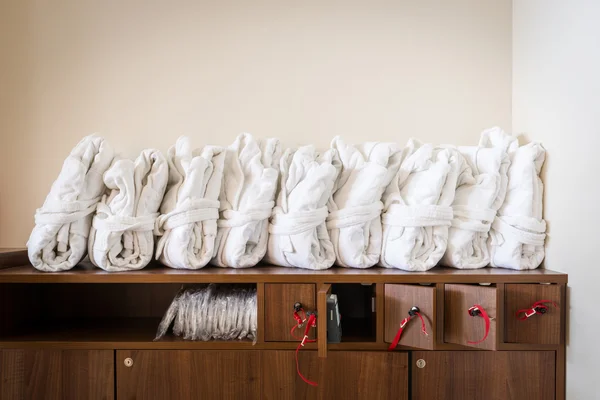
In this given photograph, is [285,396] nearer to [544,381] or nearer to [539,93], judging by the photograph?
[544,381]

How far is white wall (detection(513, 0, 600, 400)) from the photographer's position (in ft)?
4.20

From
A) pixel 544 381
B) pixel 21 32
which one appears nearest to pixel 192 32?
pixel 21 32

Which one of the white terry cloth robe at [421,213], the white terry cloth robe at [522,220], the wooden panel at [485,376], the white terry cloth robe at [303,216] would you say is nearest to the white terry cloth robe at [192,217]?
the white terry cloth robe at [303,216]

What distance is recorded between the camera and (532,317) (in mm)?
1376

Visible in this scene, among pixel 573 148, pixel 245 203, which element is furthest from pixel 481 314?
pixel 245 203

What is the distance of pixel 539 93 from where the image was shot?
156 cm

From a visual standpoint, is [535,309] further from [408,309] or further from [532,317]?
[408,309]

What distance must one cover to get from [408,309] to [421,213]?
28 centimetres

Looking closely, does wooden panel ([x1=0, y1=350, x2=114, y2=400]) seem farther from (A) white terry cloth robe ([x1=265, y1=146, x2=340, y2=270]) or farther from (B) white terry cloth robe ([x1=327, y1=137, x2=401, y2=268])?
(B) white terry cloth robe ([x1=327, y1=137, x2=401, y2=268])

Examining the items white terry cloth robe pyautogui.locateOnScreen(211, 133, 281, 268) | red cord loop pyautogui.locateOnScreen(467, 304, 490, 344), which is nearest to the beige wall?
white terry cloth robe pyautogui.locateOnScreen(211, 133, 281, 268)

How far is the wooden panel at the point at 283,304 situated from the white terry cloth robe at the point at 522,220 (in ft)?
1.97

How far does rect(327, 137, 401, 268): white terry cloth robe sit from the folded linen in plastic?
22 centimetres

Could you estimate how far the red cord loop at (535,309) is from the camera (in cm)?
135

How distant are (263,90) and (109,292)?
3.06 feet
